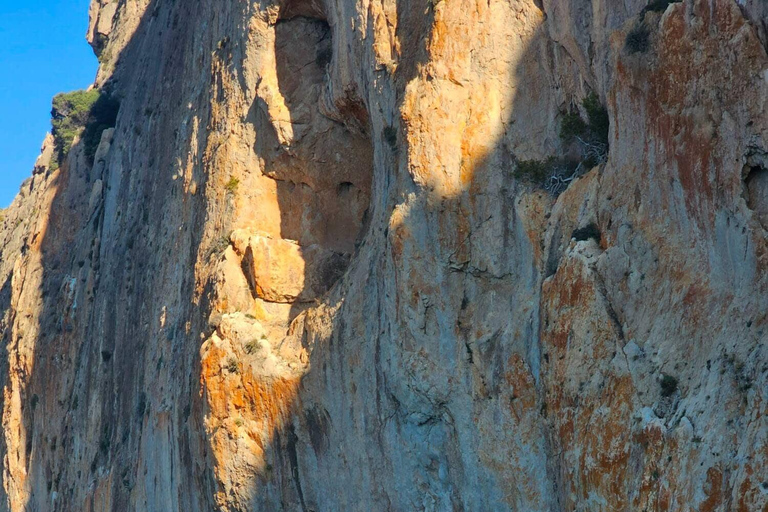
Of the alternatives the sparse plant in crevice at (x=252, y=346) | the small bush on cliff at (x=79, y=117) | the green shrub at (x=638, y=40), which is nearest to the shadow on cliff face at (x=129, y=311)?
the small bush on cliff at (x=79, y=117)

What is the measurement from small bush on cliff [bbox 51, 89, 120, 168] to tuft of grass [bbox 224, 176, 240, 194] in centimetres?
2027

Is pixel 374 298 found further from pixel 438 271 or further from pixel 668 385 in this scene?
pixel 668 385

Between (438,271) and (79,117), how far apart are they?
32.6m

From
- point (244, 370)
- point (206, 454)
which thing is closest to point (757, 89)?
point (244, 370)

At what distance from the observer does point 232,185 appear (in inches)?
1006

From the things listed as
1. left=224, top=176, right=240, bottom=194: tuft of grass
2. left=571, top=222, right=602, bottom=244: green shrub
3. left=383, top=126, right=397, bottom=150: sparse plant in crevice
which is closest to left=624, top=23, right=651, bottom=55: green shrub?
left=571, top=222, right=602, bottom=244: green shrub

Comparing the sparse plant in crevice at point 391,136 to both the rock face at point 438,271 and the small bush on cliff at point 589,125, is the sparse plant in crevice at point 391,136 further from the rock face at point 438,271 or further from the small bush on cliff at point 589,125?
the small bush on cliff at point 589,125

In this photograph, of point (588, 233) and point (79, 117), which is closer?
point (588, 233)

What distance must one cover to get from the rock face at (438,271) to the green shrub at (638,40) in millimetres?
44

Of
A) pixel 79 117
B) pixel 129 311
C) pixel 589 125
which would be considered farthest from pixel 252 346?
pixel 79 117

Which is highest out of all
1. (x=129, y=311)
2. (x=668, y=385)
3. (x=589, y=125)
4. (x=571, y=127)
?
(x=571, y=127)

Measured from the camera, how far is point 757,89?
13.3 m

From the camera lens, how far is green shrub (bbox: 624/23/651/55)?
15.0 metres

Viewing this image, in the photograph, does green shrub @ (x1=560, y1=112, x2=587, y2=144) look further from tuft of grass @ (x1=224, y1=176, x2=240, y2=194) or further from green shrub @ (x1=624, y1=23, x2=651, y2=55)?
tuft of grass @ (x1=224, y1=176, x2=240, y2=194)
